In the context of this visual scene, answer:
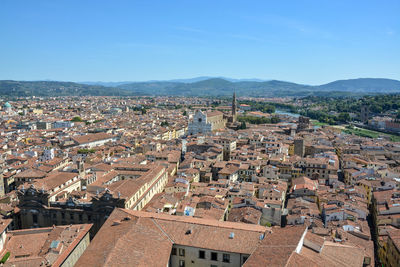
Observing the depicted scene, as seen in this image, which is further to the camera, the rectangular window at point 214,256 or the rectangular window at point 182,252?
the rectangular window at point 182,252

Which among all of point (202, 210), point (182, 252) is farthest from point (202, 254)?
point (202, 210)

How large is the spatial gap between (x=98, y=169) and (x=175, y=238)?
2540cm

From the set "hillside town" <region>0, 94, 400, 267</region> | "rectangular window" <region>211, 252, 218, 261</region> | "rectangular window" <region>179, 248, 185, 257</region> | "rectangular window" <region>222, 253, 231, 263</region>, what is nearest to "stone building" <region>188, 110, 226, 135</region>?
"hillside town" <region>0, 94, 400, 267</region>

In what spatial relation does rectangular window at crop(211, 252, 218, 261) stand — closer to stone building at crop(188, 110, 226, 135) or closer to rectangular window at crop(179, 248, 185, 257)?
rectangular window at crop(179, 248, 185, 257)

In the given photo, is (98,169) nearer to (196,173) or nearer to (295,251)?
(196,173)

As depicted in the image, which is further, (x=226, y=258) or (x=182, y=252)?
(x=182, y=252)

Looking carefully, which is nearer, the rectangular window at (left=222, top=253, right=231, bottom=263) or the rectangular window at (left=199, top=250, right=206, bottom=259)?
the rectangular window at (left=222, top=253, right=231, bottom=263)

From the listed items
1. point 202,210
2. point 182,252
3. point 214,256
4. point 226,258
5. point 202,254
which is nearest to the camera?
point 226,258

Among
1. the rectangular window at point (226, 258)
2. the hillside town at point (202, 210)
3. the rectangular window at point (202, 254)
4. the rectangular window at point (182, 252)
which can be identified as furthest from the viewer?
the rectangular window at point (182, 252)

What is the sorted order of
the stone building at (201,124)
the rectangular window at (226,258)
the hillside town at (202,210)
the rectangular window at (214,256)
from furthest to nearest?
the stone building at (201,124), the rectangular window at (214,256), the rectangular window at (226,258), the hillside town at (202,210)

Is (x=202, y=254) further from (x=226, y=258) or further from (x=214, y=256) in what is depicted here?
(x=226, y=258)

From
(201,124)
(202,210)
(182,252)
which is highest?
(182,252)

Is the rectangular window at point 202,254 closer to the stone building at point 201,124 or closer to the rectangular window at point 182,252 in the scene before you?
the rectangular window at point 182,252

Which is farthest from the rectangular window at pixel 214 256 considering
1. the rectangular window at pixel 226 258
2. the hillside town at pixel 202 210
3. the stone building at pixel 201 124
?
the stone building at pixel 201 124
